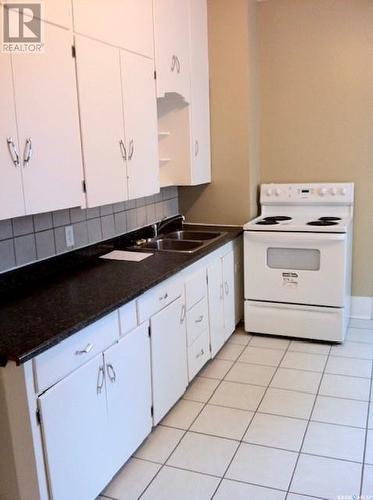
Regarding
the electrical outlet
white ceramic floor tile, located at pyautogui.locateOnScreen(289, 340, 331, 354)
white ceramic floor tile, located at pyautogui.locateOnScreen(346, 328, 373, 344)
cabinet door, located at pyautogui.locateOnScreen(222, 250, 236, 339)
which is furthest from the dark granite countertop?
white ceramic floor tile, located at pyautogui.locateOnScreen(346, 328, 373, 344)

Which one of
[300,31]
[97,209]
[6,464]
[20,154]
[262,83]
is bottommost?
[6,464]

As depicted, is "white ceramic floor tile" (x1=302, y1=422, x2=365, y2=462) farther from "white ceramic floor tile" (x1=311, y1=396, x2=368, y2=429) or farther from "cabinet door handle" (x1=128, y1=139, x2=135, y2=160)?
"cabinet door handle" (x1=128, y1=139, x2=135, y2=160)

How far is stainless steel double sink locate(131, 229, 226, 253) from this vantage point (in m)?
3.18

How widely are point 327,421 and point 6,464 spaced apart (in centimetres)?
163

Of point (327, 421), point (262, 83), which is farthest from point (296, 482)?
point (262, 83)

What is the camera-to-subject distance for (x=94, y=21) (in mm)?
2225

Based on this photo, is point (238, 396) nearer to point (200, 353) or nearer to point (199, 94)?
point (200, 353)

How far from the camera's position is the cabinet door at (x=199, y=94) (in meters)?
3.37

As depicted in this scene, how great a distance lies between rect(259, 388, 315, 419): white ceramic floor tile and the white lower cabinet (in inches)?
29.3

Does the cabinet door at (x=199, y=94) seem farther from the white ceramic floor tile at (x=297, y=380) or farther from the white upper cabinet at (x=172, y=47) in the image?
the white ceramic floor tile at (x=297, y=380)

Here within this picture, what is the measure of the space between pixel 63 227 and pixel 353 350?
2184 millimetres

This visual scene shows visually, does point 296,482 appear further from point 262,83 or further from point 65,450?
point 262,83

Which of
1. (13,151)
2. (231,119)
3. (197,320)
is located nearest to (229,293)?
(197,320)

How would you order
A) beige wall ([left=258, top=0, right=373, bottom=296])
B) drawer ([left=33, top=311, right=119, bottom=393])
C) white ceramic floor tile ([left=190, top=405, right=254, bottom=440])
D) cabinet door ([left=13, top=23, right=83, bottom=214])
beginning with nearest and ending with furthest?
drawer ([left=33, top=311, right=119, bottom=393])
cabinet door ([left=13, top=23, right=83, bottom=214])
white ceramic floor tile ([left=190, top=405, right=254, bottom=440])
beige wall ([left=258, top=0, right=373, bottom=296])
